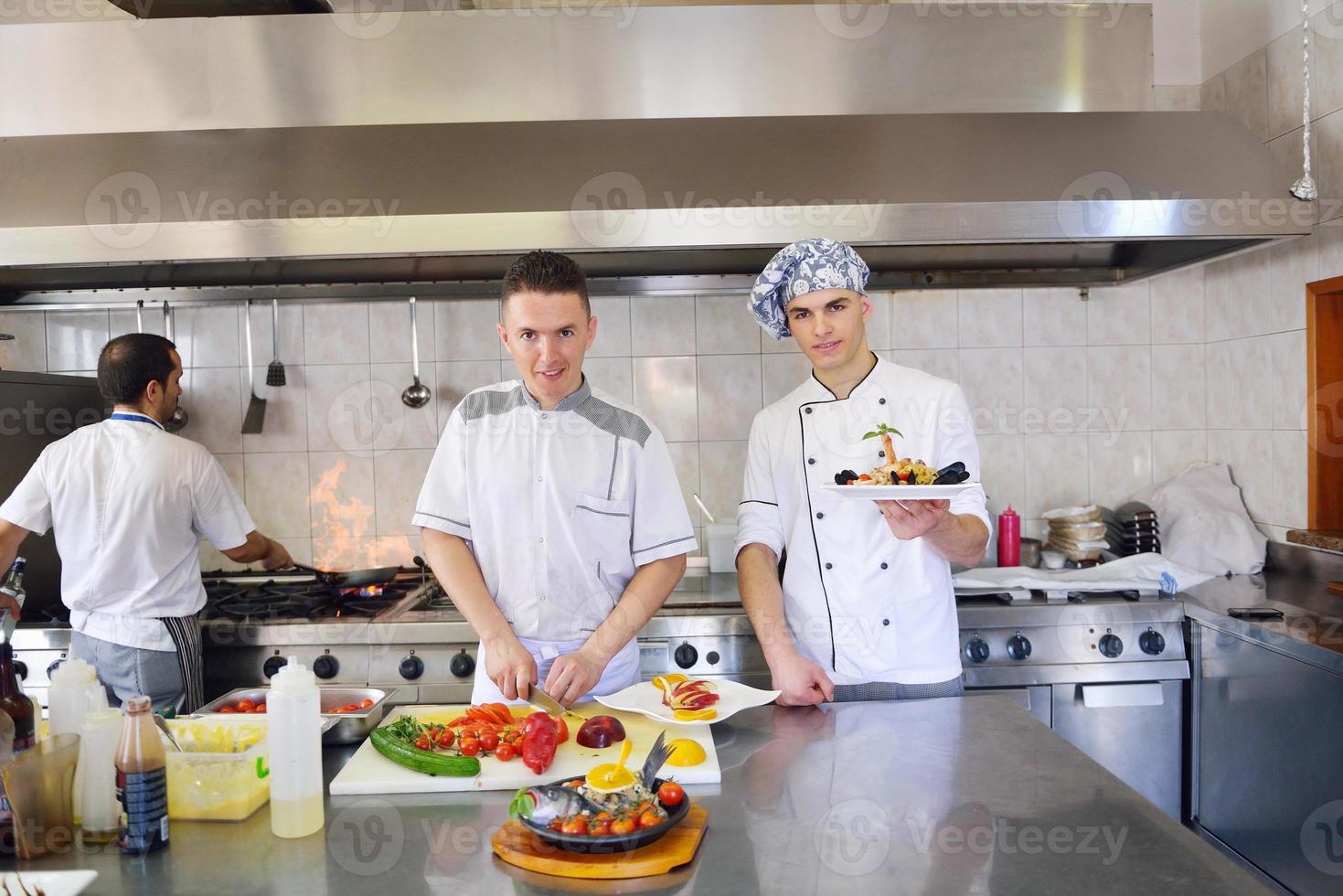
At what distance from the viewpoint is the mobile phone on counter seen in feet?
9.42

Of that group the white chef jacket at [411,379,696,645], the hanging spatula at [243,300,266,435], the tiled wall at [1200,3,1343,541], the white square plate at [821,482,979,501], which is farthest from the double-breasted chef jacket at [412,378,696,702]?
the tiled wall at [1200,3,1343,541]

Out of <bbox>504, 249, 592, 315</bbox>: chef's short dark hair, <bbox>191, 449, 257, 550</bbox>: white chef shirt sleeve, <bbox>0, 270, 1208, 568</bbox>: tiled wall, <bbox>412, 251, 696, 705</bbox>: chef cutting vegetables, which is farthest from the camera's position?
<bbox>0, 270, 1208, 568</bbox>: tiled wall

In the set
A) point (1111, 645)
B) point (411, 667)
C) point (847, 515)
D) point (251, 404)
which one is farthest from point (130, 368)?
point (1111, 645)

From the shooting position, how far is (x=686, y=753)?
1.64m

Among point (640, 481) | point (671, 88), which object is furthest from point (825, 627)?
point (671, 88)

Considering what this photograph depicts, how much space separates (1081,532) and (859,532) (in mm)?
1672

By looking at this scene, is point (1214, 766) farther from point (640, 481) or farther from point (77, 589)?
point (77, 589)

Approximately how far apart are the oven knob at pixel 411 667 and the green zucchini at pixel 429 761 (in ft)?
4.92

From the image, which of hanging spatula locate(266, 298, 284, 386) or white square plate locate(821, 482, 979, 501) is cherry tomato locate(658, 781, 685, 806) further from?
hanging spatula locate(266, 298, 284, 386)

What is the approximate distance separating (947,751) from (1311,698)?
62.2 inches

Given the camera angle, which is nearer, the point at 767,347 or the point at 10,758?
the point at 10,758

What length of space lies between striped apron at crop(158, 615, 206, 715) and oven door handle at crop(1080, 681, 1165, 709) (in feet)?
9.45

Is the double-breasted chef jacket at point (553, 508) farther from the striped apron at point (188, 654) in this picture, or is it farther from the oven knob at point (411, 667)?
the striped apron at point (188, 654)

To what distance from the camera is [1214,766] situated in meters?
3.09
